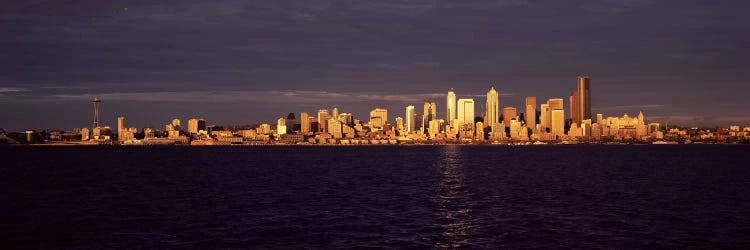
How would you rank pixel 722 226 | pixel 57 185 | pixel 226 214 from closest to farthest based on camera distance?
pixel 722 226 → pixel 226 214 → pixel 57 185

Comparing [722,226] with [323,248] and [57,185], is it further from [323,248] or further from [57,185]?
[57,185]

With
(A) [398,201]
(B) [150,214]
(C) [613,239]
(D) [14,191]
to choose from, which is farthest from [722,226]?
(D) [14,191]

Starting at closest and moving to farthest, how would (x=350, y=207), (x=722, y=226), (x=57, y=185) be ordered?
(x=722, y=226) < (x=350, y=207) < (x=57, y=185)

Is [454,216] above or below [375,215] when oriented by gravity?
below

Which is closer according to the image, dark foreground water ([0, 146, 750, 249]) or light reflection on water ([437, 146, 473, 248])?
dark foreground water ([0, 146, 750, 249])

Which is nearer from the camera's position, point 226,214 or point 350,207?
point 226,214

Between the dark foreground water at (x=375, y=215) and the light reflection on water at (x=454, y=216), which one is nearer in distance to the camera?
the dark foreground water at (x=375, y=215)

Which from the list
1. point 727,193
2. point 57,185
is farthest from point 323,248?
point 57,185

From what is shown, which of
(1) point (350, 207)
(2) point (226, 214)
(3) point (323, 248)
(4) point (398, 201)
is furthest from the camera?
(4) point (398, 201)

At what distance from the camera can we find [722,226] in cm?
4584

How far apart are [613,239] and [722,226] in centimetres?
1080

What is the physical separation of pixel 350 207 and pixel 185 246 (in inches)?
817

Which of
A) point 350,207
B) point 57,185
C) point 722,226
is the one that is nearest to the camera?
point 722,226

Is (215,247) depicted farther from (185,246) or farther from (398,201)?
(398,201)
